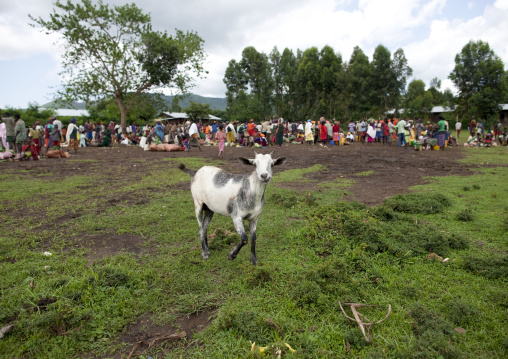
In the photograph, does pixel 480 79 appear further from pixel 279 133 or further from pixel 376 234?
pixel 376 234

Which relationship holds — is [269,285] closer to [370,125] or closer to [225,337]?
[225,337]

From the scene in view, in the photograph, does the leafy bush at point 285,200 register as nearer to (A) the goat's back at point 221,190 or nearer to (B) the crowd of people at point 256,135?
(A) the goat's back at point 221,190

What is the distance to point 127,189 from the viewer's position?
948 cm

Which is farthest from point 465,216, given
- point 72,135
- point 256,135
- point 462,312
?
point 72,135

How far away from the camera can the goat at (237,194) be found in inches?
180

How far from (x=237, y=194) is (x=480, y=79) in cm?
5220

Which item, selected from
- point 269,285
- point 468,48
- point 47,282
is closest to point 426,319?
point 269,285

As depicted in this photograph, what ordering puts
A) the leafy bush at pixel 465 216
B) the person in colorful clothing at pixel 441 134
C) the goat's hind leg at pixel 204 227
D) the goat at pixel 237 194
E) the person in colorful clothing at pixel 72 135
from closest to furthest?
1. the goat at pixel 237 194
2. the goat's hind leg at pixel 204 227
3. the leafy bush at pixel 465 216
4. the person in colorful clothing at pixel 72 135
5. the person in colorful clothing at pixel 441 134

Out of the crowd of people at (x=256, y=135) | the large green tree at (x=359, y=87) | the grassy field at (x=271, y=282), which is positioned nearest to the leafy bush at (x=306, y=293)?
the grassy field at (x=271, y=282)

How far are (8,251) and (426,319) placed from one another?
586cm

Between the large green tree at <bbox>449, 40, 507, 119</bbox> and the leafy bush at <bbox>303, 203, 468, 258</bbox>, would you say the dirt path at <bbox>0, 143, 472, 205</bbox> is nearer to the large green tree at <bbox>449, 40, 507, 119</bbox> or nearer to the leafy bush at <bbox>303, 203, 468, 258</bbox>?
the leafy bush at <bbox>303, 203, 468, 258</bbox>

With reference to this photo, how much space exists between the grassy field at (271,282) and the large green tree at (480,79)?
148 ft

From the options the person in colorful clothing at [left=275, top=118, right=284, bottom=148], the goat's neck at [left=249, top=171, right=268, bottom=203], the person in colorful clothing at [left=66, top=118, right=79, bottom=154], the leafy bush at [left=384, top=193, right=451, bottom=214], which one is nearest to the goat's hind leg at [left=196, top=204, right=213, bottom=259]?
the goat's neck at [left=249, top=171, right=268, bottom=203]

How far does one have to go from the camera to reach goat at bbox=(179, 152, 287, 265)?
4.58 m
